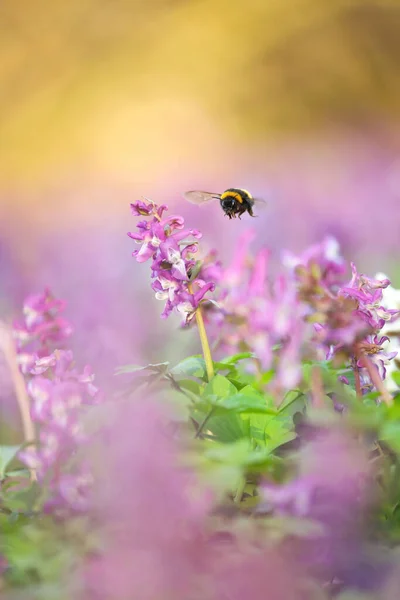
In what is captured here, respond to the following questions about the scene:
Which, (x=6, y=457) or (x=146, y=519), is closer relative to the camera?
(x=146, y=519)

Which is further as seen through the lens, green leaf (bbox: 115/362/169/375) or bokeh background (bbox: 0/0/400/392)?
bokeh background (bbox: 0/0/400/392)

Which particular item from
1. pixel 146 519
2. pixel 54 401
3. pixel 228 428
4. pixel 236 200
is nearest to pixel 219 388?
pixel 228 428

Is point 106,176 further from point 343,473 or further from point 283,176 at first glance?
point 343,473

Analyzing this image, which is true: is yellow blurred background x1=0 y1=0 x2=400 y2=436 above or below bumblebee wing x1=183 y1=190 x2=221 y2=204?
above

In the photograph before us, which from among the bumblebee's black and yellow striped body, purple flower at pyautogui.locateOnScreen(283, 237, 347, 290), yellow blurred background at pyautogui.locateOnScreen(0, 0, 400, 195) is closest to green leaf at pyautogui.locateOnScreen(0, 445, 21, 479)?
purple flower at pyautogui.locateOnScreen(283, 237, 347, 290)

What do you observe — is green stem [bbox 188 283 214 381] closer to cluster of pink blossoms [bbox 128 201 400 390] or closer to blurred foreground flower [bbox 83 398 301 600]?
cluster of pink blossoms [bbox 128 201 400 390]

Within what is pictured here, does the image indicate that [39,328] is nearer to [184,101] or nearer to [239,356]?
[239,356]

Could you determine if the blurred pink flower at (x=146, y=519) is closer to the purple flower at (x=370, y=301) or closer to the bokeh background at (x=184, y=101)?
the purple flower at (x=370, y=301)

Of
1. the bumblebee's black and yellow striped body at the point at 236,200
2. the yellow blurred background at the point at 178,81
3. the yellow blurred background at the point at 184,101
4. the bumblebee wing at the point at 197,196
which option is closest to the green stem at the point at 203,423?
the bumblebee wing at the point at 197,196
